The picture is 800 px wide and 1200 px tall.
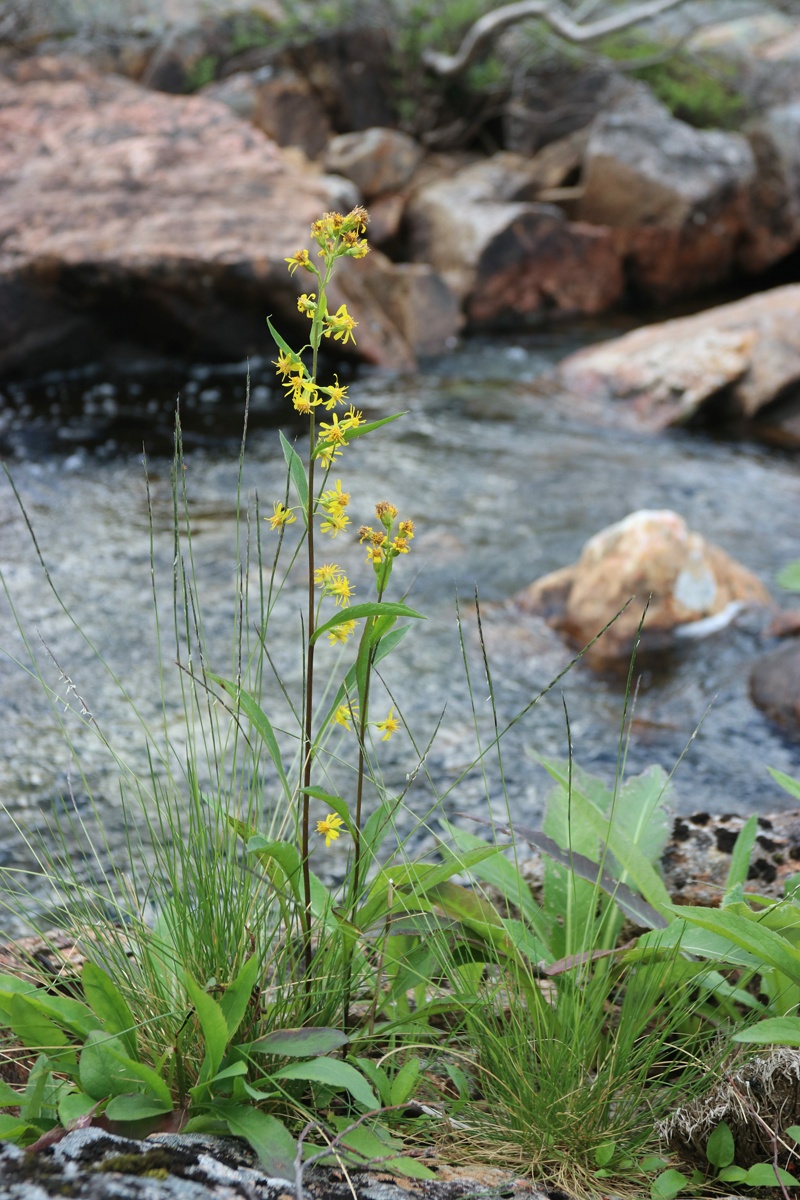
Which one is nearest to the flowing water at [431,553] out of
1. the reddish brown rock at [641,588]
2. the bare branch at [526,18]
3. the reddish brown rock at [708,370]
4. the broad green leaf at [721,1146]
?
the reddish brown rock at [641,588]

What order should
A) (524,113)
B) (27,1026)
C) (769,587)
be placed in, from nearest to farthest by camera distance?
(27,1026) → (769,587) → (524,113)

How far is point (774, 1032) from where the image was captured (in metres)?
1.42

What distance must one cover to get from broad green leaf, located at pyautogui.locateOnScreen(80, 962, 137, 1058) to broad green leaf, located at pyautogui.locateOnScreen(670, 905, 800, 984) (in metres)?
0.85

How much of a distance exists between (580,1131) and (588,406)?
267 inches

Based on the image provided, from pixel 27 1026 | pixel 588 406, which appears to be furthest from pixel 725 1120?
pixel 588 406

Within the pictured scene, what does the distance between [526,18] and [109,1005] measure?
42.2 ft

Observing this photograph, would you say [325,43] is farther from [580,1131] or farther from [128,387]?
[580,1131]

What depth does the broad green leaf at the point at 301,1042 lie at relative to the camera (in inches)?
56.0

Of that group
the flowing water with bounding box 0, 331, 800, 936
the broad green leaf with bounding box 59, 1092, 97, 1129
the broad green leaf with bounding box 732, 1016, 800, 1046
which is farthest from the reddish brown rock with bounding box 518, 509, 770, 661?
the broad green leaf with bounding box 59, 1092, 97, 1129

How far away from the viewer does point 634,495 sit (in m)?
6.20

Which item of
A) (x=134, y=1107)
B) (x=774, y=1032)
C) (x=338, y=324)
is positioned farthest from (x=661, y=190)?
(x=134, y=1107)

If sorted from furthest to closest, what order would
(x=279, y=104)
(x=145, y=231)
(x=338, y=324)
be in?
(x=279, y=104), (x=145, y=231), (x=338, y=324)

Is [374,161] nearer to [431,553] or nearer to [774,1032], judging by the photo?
[431,553]

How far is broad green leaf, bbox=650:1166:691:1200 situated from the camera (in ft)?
4.81
